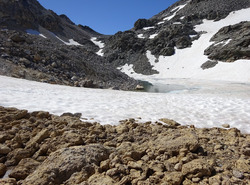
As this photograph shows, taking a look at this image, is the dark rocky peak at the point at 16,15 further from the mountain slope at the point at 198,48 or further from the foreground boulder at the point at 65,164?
the foreground boulder at the point at 65,164

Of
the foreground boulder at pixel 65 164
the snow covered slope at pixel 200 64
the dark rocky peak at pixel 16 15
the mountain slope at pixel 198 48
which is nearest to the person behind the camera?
the foreground boulder at pixel 65 164

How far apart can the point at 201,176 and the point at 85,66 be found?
2508 centimetres

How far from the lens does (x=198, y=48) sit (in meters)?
59.8

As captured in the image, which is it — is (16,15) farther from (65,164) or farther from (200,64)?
(65,164)

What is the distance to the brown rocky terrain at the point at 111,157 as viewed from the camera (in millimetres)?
2713

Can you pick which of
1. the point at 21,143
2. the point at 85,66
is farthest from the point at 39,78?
the point at 21,143

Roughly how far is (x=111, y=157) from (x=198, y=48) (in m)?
64.5

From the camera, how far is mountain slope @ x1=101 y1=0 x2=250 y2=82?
1729 inches

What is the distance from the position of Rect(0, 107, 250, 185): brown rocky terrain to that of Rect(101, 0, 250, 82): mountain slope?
37806mm

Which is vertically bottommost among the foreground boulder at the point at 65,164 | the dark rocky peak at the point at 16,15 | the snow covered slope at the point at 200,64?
the foreground boulder at the point at 65,164

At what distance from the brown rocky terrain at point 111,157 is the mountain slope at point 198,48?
3781 cm

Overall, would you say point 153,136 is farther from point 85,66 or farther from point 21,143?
point 85,66

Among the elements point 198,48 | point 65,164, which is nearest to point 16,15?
point 198,48

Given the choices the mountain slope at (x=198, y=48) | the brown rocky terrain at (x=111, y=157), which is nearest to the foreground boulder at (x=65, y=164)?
the brown rocky terrain at (x=111, y=157)
